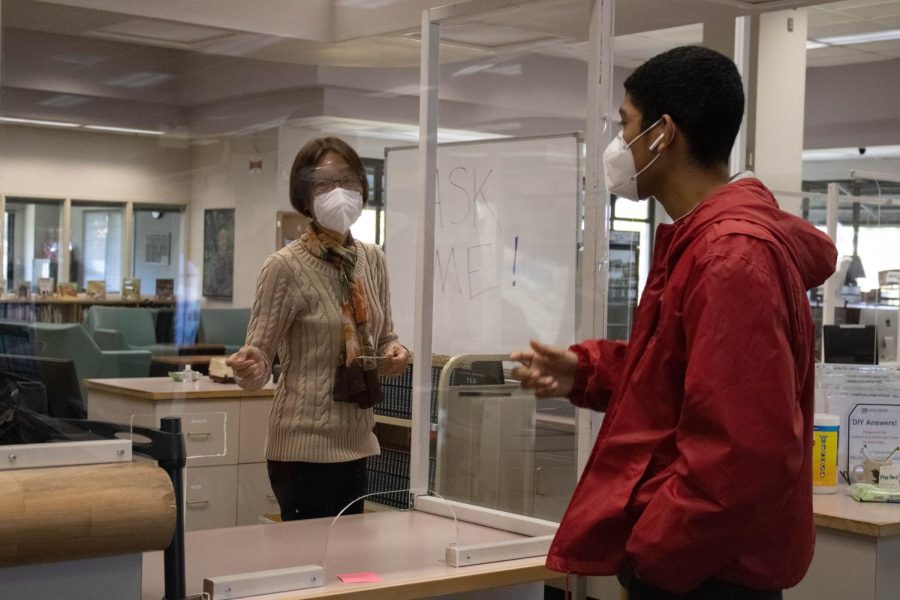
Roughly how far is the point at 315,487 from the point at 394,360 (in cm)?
36

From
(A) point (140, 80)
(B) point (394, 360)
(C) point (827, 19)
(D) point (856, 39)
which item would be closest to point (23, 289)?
(A) point (140, 80)

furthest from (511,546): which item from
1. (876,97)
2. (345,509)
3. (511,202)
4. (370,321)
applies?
(876,97)

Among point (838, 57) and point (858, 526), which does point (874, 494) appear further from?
point (838, 57)

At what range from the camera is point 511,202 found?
2617 millimetres

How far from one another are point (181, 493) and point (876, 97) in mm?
8410

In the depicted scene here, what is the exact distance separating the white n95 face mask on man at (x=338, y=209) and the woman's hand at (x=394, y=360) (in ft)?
1.09

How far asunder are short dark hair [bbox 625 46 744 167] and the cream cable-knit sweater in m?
0.99

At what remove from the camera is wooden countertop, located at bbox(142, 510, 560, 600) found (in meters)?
1.98

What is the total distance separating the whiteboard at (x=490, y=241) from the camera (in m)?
2.49

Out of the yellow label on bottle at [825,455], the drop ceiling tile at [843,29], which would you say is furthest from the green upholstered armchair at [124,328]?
the drop ceiling tile at [843,29]

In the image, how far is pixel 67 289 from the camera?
210 cm

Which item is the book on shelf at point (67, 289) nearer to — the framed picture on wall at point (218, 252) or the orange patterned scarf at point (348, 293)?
the framed picture on wall at point (218, 252)

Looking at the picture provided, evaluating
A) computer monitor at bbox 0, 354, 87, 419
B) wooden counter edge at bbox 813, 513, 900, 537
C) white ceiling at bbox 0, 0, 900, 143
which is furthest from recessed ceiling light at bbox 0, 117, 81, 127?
wooden counter edge at bbox 813, 513, 900, 537

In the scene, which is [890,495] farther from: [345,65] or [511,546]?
[345,65]
